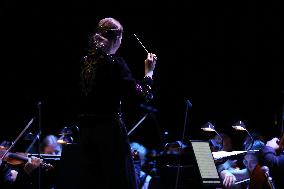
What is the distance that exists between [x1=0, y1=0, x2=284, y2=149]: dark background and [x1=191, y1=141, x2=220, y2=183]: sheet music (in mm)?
3996

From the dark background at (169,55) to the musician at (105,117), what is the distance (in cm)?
473

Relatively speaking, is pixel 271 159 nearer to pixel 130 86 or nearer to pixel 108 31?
pixel 130 86

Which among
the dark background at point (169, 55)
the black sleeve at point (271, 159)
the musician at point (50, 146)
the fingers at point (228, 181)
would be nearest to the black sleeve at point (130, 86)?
the fingers at point (228, 181)

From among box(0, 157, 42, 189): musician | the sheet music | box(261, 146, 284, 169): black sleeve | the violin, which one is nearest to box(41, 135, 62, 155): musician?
box(0, 157, 42, 189): musician

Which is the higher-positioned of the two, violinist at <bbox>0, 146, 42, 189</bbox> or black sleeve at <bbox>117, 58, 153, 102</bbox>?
black sleeve at <bbox>117, 58, 153, 102</bbox>

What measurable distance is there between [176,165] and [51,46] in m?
4.19

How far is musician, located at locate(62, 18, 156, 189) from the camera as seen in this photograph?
242 centimetres

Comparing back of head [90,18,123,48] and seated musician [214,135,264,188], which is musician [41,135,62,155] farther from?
back of head [90,18,123,48]

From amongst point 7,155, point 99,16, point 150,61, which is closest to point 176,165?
point 150,61

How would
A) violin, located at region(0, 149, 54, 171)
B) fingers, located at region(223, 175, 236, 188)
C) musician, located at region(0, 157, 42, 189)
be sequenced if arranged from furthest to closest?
violin, located at region(0, 149, 54, 171) < musician, located at region(0, 157, 42, 189) < fingers, located at region(223, 175, 236, 188)

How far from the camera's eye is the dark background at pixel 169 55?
7277mm

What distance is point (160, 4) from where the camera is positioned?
7.49 m

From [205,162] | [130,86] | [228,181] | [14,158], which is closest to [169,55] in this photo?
[14,158]

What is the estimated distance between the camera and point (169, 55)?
7.87 m
